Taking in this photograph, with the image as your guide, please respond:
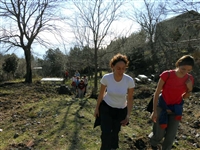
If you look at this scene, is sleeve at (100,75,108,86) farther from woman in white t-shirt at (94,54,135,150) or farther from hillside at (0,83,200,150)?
hillside at (0,83,200,150)

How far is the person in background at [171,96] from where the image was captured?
3176mm

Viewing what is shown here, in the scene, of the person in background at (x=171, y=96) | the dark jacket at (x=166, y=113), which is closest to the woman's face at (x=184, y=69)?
the person in background at (x=171, y=96)

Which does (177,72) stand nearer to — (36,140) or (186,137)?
(186,137)

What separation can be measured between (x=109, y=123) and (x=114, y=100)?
343 mm

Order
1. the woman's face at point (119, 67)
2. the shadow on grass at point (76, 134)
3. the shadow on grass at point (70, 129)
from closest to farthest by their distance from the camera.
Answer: the woman's face at point (119, 67) < the shadow on grass at point (76, 134) < the shadow on grass at point (70, 129)

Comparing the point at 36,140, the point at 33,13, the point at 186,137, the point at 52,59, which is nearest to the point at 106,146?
the point at 36,140

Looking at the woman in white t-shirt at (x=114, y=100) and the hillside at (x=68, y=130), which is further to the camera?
the hillside at (x=68, y=130)

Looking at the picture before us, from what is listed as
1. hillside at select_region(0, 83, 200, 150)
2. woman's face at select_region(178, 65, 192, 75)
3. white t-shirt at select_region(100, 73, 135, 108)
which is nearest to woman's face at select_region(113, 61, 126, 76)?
white t-shirt at select_region(100, 73, 135, 108)

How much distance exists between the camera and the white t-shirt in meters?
3.11

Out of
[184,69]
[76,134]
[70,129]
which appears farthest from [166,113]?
[70,129]

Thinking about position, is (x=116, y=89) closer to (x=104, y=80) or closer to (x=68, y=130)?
(x=104, y=80)

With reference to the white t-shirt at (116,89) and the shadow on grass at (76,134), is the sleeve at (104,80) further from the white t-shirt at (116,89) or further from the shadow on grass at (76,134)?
the shadow on grass at (76,134)

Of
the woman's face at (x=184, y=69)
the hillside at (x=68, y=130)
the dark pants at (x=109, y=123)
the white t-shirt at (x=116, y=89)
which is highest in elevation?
the woman's face at (x=184, y=69)

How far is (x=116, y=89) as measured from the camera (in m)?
3.11
